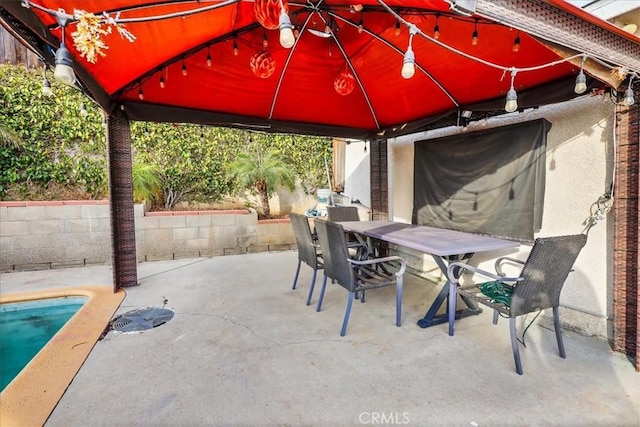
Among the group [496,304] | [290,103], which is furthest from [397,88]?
[496,304]

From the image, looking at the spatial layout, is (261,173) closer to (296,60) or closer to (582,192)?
(296,60)

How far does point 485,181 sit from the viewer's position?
3977mm

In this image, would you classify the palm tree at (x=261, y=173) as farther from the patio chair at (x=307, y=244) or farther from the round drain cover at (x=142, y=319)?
the round drain cover at (x=142, y=319)

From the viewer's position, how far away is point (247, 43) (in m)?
3.22

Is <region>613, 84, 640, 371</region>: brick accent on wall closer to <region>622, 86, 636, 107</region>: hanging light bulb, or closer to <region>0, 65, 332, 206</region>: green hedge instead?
<region>622, 86, 636, 107</region>: hanging light bulb

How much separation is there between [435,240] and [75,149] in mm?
7004

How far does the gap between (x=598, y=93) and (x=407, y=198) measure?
3077 millimetres

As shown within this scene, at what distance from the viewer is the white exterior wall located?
2869mm

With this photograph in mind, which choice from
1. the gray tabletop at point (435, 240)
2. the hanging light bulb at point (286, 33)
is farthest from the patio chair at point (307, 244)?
the hanging light bulb at point (286, 33)

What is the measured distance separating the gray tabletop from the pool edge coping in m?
3.10

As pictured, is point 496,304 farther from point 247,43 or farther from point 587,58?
point 247,43

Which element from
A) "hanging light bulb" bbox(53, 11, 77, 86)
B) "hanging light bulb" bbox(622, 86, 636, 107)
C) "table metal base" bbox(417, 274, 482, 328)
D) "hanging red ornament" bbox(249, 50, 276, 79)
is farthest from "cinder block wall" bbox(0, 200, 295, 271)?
"hanging light bulb" bbox(622, 86, 636, 107)

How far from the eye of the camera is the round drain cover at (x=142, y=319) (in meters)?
3.22

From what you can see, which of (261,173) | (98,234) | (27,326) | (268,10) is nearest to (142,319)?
(27,326)
